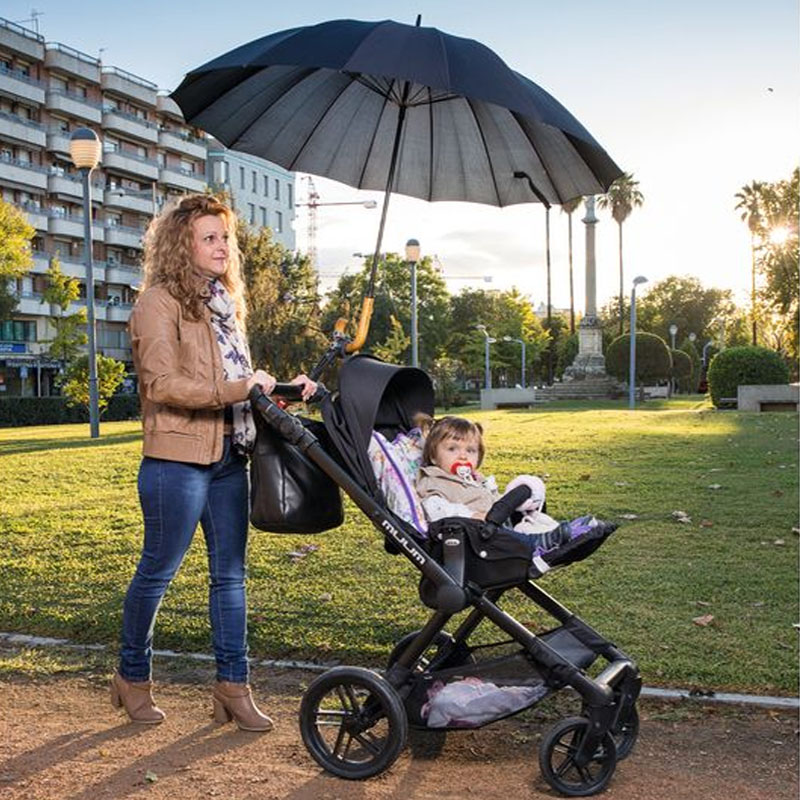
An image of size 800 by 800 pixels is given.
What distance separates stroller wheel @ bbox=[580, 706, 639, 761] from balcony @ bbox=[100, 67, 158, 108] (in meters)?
73.8

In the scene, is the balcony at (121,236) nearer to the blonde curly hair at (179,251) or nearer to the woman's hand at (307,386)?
the blonde curly hair at (179,251)

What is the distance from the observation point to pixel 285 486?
14.0 feet

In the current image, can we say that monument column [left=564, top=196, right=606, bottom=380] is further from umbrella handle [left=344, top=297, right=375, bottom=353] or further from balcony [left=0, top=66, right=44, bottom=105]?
umbrella handle [left=344, top=297, right=375, bottom=353]

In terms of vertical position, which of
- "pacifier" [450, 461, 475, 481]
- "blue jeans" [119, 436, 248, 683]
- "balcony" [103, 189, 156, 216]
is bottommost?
"blue jeans" [119, 436, 248, 683]

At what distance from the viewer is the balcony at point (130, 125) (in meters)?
72.3

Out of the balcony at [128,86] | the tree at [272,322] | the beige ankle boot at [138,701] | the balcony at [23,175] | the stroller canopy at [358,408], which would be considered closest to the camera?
the stroller canopy at [358,408]

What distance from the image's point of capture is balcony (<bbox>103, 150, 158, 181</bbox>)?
72.5m

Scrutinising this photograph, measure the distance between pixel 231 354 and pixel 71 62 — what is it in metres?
70.3

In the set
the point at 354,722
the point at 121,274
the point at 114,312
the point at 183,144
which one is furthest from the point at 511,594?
the point at 183,144

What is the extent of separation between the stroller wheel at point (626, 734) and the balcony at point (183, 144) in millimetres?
77782

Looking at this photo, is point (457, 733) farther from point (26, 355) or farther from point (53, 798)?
point (26, 355)

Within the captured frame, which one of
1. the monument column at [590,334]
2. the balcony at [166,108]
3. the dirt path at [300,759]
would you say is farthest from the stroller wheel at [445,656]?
the balcony at [166,108]

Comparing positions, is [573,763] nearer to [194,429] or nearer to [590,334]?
[194,429]

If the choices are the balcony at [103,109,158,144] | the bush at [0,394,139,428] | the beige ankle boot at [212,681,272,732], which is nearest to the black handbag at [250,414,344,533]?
the beige ankle boot at [212,681,272,732]
